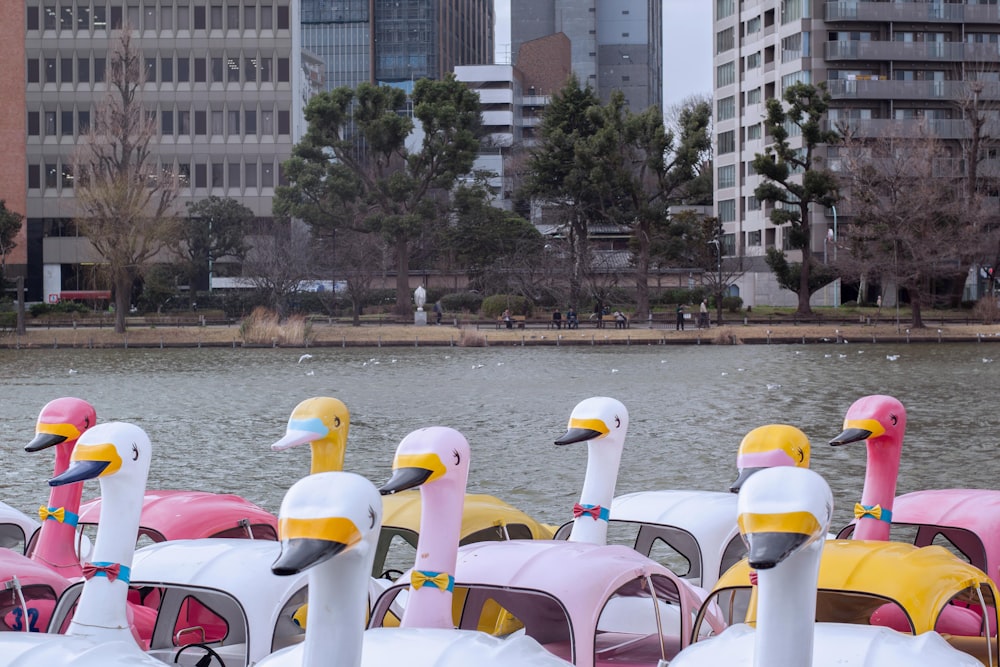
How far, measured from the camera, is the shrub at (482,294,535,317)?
189 ft

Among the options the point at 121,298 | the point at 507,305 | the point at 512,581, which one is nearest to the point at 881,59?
the point at 507,305

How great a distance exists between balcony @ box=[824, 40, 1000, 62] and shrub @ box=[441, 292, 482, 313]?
2242cm

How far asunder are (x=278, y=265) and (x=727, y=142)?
111 ft

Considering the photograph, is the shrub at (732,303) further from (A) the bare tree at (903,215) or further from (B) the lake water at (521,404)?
(B) the lake water at (521,404)

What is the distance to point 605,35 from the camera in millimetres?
138375

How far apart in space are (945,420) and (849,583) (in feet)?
59.0

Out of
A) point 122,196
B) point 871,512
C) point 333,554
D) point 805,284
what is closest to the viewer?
point 333,554

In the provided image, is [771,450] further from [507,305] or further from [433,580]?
[507,305]

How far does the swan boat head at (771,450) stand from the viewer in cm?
774

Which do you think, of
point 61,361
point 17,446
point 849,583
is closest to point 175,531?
point 849,583

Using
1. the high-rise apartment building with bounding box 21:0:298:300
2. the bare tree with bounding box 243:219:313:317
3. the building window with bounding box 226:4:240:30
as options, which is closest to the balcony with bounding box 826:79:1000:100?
the bare tree with bounding box 243:219:313:317

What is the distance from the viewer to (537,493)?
53.2ft

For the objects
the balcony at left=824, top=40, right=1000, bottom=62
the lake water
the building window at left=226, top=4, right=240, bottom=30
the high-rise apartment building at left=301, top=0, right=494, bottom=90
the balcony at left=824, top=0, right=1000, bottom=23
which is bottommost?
the lake water

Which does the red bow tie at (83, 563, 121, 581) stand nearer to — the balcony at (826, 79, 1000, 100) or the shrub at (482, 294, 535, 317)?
the shrub at (482, 294, 535, 317)
